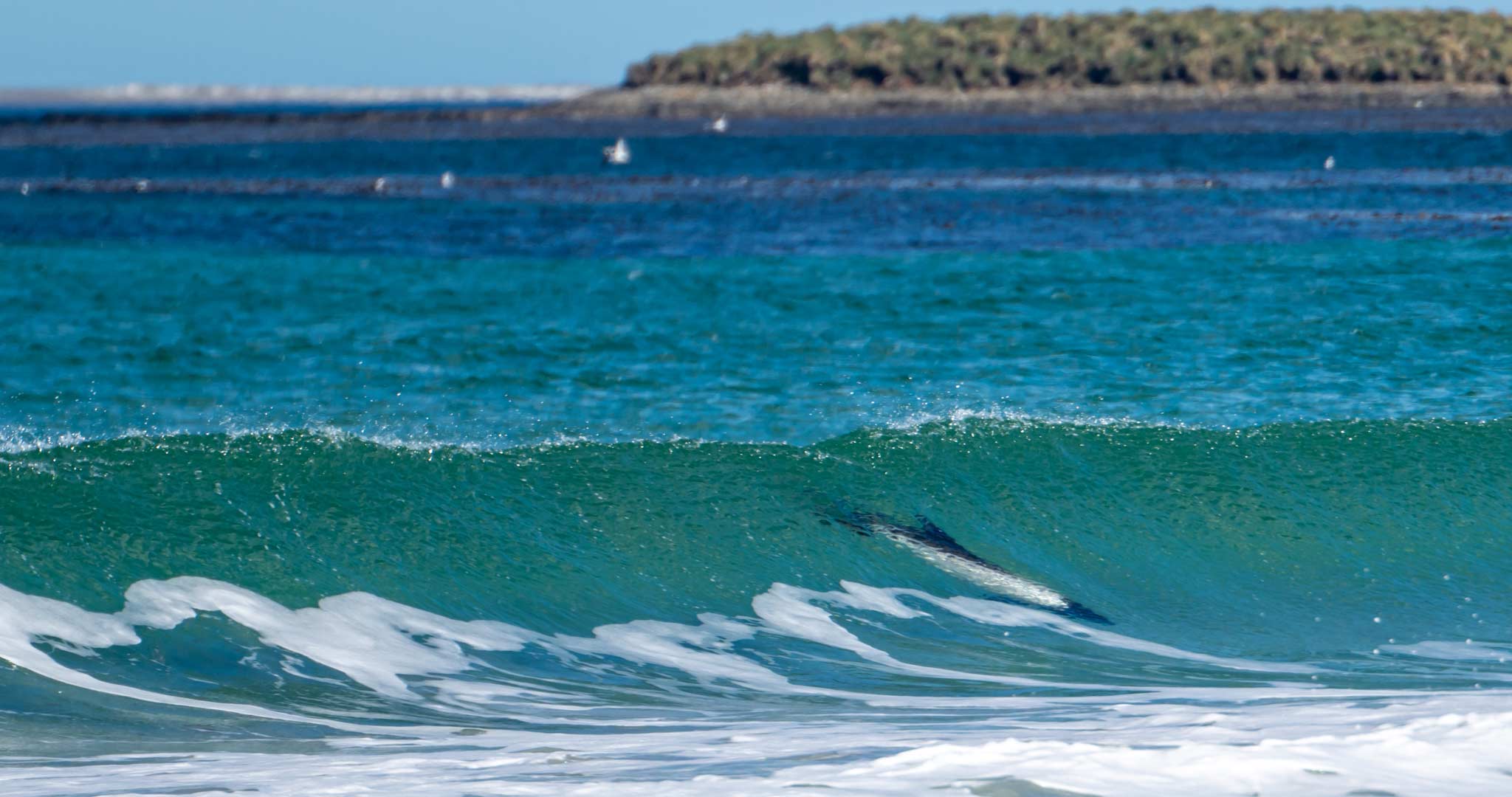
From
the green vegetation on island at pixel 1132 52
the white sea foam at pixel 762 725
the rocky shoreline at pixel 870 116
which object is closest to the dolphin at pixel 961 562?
the white sea foam at pixel 762 725

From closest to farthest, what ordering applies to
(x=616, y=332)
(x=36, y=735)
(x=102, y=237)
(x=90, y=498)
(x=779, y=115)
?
(x=36, y=735)
(x=90, y=498)
(x=616, y=332)
(x=102, y=237)
(x=779, y=115)

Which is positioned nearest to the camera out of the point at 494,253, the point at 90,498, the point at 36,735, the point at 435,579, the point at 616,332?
the point at 36,735

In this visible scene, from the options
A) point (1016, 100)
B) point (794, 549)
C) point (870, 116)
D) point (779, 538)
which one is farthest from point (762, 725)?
point (1016, 100)

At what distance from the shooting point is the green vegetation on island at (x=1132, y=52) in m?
88.9

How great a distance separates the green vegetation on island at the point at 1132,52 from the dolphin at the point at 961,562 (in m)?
84.6

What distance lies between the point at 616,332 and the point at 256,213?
23724 mm

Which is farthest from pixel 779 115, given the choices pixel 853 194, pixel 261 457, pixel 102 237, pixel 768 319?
pixel 261 457

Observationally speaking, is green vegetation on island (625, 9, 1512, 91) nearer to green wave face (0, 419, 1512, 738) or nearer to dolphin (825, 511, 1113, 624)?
green wave face (0, 419, 1512, 738)

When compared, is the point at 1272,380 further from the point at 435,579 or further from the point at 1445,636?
the point at 435,579

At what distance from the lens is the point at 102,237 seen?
31.0m

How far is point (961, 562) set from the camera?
823 centimetres

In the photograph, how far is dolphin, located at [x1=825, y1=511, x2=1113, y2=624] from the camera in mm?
7594

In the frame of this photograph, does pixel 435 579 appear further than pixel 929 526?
No

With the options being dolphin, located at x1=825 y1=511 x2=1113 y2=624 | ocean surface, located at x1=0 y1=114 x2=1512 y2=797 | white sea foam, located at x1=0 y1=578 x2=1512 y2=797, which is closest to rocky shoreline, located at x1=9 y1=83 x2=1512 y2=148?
ocean surface, located at x1=0 y1=114 x2=1512 y2=797
